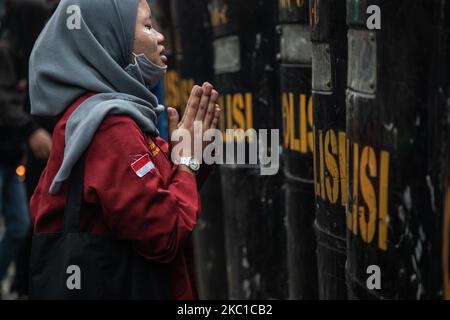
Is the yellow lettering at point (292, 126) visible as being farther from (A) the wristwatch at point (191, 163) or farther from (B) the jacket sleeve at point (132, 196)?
(B) the jacket sleeve at point (132, 196)

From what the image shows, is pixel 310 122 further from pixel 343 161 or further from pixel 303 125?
pixel 343 161

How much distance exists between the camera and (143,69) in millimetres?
2676

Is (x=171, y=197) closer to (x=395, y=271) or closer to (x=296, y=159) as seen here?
(x=395, y=271)

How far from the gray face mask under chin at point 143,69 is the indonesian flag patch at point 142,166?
309 mm

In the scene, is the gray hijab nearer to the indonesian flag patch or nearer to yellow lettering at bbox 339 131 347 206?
the indonesian flag patch

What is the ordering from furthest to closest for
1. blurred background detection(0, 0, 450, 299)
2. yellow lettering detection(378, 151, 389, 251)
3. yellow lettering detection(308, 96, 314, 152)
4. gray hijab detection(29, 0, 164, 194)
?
1. yellow lettering detection(308, 96, 314, 152)
2. gray hijab detection(29, 0, 164, 194)
3. yellow lettering detection(378, 151, 389, 251)
4. blurred background detection(0, 0, 450, 299)

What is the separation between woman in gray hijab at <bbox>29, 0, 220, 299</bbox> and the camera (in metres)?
2.44

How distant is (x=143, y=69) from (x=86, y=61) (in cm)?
17

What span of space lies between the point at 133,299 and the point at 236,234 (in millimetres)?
1776

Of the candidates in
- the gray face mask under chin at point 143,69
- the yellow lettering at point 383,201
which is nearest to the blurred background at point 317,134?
the yellow lettering at point 383,201

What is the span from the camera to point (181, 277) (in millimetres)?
2641

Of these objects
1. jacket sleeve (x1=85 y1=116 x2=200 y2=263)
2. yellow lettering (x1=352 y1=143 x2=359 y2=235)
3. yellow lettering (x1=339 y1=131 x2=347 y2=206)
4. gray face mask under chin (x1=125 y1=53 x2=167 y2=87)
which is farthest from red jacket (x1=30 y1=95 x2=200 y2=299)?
yellow lettering (x1=339 y1=131 x2=347 y2=206)

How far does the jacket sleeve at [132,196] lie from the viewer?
241 cm
